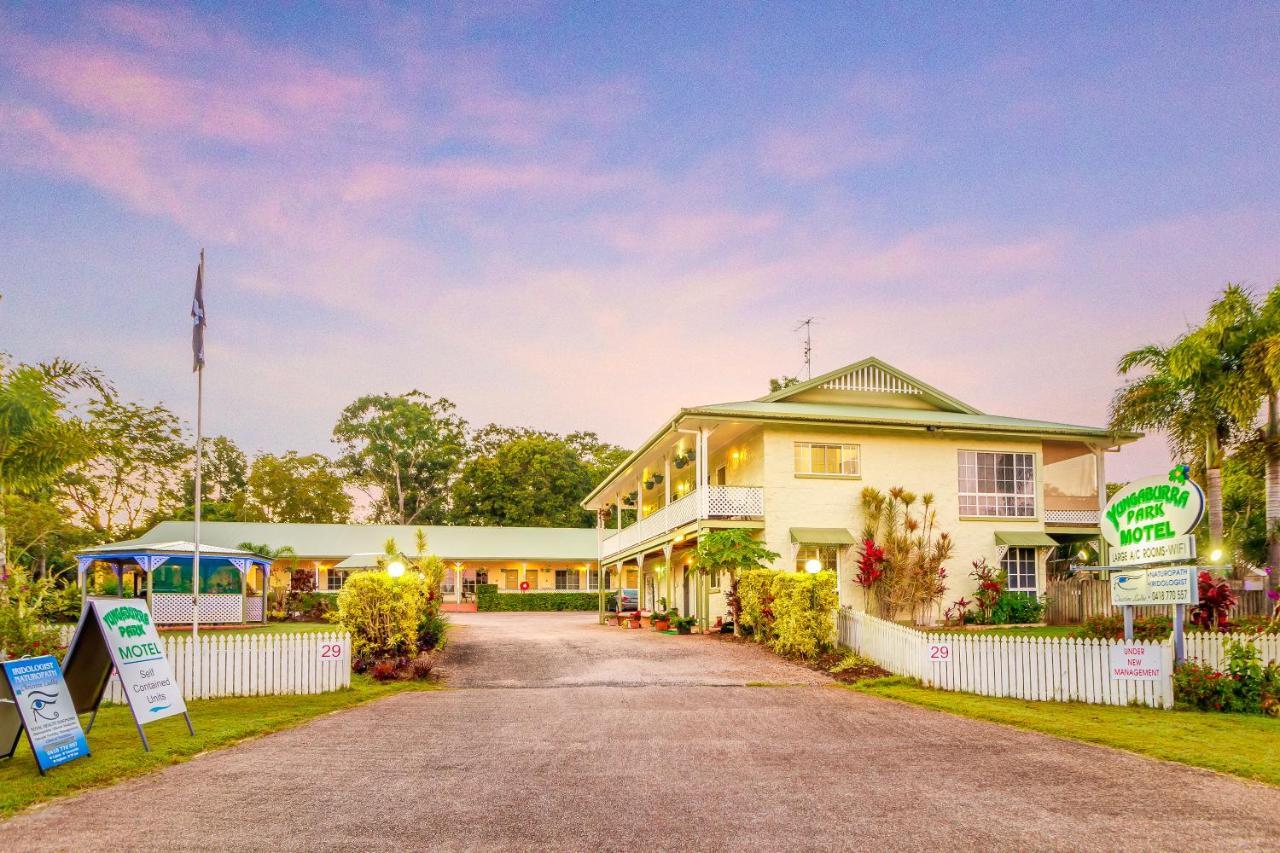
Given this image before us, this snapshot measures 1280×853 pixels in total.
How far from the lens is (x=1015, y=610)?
24250 millimetres

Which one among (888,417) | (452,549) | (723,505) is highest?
(888,417)

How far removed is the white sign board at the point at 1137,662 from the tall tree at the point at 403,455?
63635mm

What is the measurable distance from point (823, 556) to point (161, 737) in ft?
58.0

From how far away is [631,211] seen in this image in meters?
22.8

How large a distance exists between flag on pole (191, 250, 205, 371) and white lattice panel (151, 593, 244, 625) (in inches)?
727

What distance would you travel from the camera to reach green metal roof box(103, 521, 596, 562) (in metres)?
46.9

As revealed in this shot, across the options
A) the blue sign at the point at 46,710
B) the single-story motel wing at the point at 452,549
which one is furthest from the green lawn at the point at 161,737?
the single-story motel wing at the point at 452,549

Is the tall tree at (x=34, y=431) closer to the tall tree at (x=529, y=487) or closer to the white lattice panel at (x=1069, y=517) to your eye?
the white lattice panel at (x=1069, y=517)

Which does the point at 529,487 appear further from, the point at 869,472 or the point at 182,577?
the point at 869,472

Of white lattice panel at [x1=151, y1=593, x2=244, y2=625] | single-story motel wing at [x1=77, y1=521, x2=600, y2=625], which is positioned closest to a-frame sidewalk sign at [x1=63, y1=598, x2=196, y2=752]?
white lattice panel at [x1=151, y1=593, x2=244, y2=625]

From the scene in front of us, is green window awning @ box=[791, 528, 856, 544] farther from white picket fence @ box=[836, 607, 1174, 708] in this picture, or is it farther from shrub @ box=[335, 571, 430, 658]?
shrub @ box=[335, 571, 430, 658]

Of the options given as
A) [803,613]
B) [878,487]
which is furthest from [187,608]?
[878,487]

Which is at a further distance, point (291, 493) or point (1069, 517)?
point (291, 493)

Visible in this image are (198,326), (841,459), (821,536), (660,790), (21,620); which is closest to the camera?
(660,790)
